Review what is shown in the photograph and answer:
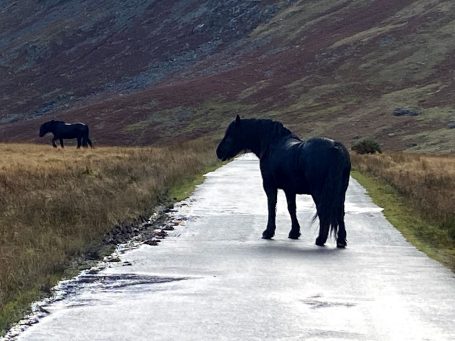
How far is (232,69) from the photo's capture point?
95875 mm

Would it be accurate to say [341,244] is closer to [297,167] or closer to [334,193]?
[334,193]

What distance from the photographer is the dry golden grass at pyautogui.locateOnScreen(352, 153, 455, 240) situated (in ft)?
58.3

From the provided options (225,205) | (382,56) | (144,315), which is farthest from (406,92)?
(144,315)

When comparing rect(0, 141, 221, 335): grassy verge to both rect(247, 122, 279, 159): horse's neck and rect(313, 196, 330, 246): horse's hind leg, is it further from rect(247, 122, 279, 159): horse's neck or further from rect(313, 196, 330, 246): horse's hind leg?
rect(313, 196, 330, 246): horse's hind leg

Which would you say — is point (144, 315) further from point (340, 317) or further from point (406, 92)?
point (406, 92)

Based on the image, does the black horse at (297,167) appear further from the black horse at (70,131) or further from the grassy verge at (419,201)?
the black horse at (70,131)

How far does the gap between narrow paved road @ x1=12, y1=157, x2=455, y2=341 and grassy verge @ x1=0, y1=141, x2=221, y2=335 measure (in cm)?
59

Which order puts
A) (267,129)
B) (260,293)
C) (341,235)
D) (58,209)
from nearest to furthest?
(260,293), (341,235), (267,129), (58,209)

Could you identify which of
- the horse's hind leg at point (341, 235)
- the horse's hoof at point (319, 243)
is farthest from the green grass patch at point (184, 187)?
the horse's hind leg at point (341, 235)

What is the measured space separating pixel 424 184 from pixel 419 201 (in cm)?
541

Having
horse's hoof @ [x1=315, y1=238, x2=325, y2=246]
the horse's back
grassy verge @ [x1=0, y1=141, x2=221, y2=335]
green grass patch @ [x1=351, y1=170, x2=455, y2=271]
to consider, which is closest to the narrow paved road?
horse's hoof @ [x1=315, y1=238, x2=325, y2=246]

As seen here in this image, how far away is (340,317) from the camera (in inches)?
347

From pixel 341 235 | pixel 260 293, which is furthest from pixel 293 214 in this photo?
pixel 260 293

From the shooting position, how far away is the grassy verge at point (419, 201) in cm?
1520
